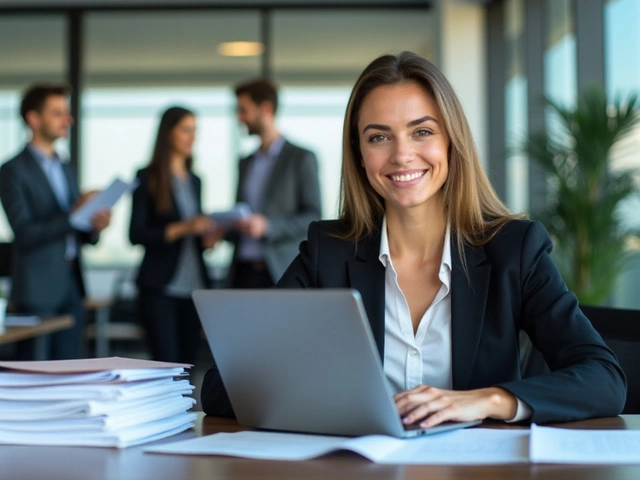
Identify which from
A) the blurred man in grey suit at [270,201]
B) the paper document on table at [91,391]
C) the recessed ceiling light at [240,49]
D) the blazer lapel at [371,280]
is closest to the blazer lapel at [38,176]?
the blurred man in grey suit at [270,201]

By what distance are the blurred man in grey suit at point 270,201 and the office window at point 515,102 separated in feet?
8.74

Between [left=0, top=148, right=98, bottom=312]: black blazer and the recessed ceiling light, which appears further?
the recessed ceiling light

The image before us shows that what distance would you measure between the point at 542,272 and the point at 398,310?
291mm

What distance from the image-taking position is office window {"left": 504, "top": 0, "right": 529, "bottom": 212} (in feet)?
23.7

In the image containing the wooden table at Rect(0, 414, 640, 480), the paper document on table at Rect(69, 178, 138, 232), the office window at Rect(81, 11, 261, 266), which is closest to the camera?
the wooden table at Rect(0, 414, 640, 480)

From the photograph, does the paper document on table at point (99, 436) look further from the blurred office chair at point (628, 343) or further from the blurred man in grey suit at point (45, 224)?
the blurred man in grey suit at point (45, 224)

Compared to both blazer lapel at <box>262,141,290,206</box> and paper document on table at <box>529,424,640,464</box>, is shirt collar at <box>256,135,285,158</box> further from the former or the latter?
paper document on table at <box>529,424,640,464</box>

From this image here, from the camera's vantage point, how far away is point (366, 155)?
2.06 metres

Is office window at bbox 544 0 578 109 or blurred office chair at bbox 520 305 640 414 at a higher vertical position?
office window at bbox 544 0 578 109

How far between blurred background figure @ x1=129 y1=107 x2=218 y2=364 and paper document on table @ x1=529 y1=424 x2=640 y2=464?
11.2 feet

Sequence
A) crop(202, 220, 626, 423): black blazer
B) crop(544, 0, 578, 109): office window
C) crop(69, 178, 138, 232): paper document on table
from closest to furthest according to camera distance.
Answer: crop(202, 220, 626, 423): black blazer < crop(69, 178, 138, 232): paper document on table < crop(544, 0, 578, 109): office window

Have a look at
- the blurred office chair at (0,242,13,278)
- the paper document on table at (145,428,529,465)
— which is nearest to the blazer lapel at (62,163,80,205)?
the blurred office chair at (0,242,13,278)

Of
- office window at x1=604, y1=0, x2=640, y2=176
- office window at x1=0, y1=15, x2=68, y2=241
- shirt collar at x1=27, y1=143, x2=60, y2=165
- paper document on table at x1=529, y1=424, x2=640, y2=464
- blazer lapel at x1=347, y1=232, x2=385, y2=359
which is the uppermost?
office window at x1=0, y1=15, x2=68, y2=241

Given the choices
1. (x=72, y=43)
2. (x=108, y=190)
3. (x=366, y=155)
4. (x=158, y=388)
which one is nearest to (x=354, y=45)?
(x=72, y=43)
